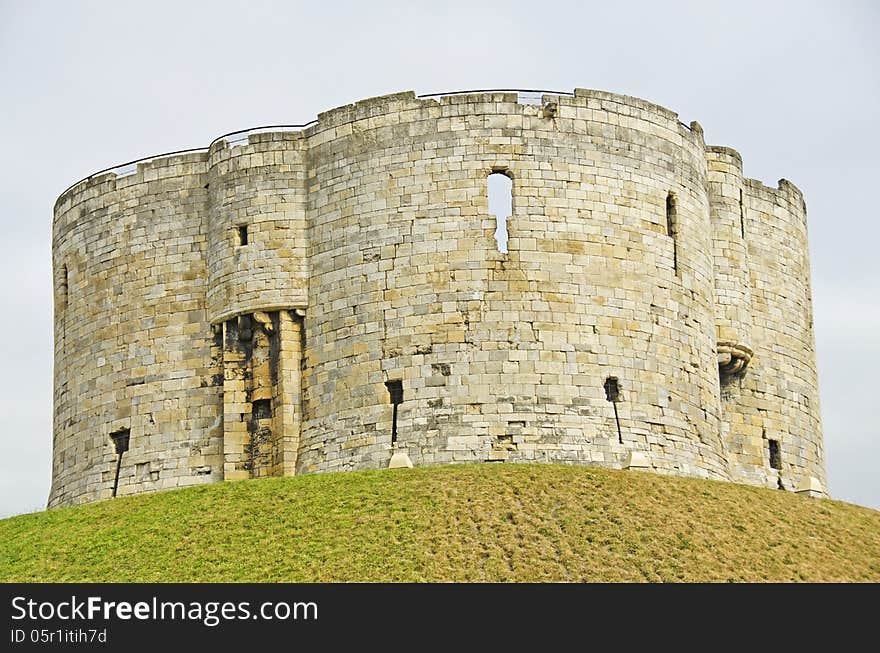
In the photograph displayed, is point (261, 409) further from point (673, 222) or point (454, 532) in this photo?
point (673, 222)

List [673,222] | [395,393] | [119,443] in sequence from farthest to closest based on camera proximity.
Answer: [119,443]
[673,222]
[395,393]

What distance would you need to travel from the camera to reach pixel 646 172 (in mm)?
45344

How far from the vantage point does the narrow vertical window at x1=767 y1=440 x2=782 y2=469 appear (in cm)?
4966

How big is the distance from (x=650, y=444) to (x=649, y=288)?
11.5ft

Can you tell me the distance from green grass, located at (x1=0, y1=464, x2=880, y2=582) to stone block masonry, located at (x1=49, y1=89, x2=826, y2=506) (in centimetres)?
233

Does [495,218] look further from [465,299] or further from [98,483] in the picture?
[98,483]

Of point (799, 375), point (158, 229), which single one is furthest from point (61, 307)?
point (799, 375)

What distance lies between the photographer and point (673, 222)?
150 ft

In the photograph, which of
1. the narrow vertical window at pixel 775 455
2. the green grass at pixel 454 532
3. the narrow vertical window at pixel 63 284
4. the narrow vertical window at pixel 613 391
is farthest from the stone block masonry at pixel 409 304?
the green grass at pixel 454 532

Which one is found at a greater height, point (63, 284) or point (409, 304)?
point (63, 284)

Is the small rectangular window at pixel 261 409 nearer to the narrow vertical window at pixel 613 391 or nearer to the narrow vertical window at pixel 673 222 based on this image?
the narrow vertical window at pixel 613 391

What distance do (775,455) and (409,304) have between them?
11363mm

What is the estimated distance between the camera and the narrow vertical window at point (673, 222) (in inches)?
1790

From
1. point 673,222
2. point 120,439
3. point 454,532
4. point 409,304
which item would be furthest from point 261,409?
point 673,222
